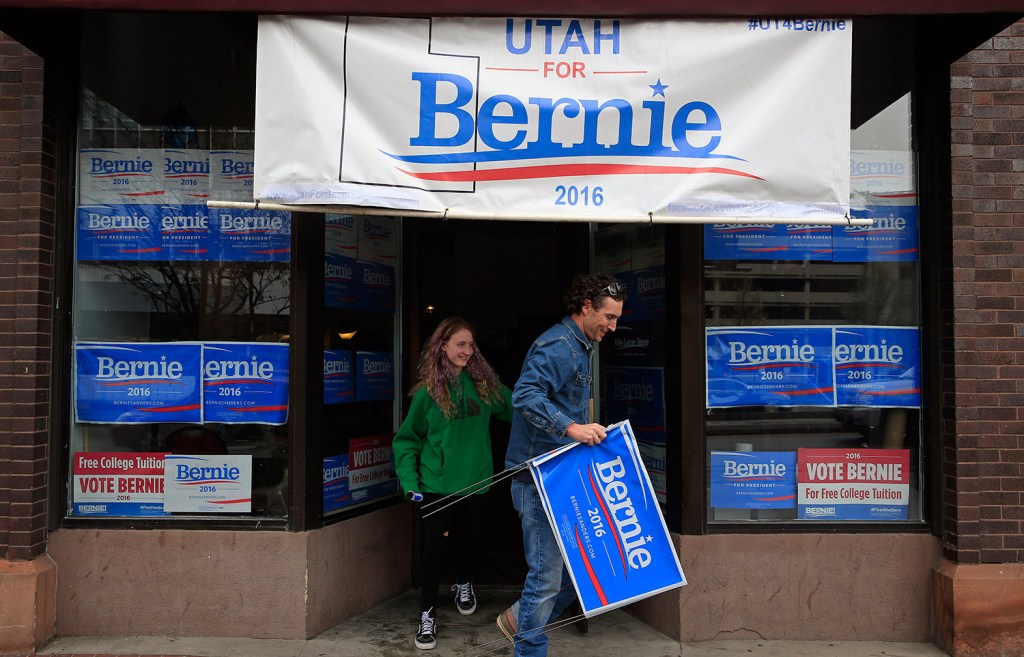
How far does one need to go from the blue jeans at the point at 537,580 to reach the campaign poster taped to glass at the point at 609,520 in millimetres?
104

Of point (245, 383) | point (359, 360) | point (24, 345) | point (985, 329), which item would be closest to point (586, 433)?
point (359, 360)

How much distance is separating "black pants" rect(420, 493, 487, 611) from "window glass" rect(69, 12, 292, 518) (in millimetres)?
887

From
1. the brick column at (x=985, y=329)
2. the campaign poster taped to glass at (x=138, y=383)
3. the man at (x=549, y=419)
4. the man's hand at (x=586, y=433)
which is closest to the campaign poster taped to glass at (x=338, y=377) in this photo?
the campaign poster taped to glass at (x=138, y=383)

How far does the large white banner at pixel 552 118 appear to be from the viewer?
4.02m

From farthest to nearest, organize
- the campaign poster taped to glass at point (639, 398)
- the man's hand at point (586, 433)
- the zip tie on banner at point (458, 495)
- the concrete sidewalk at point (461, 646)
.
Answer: the campaign poster taped to glass at point (639, 398)
the concrete sidewalk at point (461, 646)
the zip tie on banner at point (458, 495)
the man's hand at point (586, 433)

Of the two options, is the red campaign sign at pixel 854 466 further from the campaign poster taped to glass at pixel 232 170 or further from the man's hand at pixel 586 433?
the campaign poster taped to glass at pixel 232 170

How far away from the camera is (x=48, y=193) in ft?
15.5

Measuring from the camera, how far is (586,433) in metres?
3.87

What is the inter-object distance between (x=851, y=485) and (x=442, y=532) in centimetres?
248

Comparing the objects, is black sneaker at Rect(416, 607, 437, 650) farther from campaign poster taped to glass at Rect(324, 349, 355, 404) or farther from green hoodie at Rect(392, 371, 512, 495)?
campaign poster taped to glass at Rect(324, 349, 355, 404)

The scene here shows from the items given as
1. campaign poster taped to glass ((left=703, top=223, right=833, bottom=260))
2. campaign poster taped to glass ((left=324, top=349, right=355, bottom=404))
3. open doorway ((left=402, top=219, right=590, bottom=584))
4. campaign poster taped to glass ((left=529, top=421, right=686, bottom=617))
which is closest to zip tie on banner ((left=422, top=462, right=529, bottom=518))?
campaign poster taped to glass ((left=529, top=421, right=686, bottom=617))

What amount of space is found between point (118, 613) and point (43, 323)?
1744 mm

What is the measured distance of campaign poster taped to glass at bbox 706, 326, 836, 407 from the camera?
15.8 feet

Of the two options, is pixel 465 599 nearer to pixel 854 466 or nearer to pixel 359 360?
pixel 359 360
